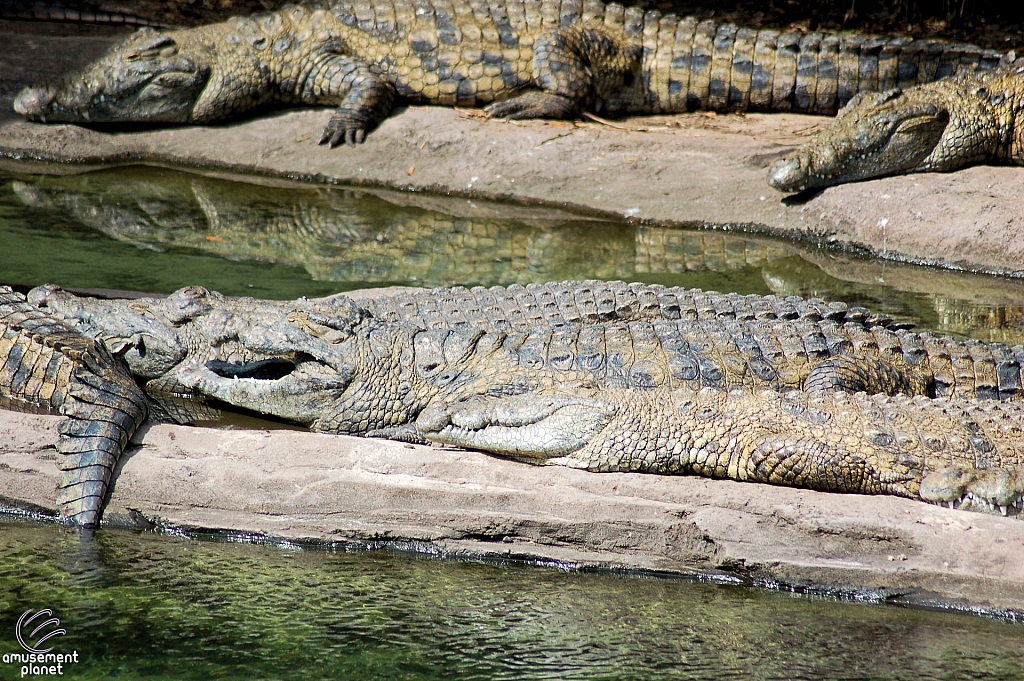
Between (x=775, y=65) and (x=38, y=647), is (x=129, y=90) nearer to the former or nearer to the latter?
(x=775, y=65)

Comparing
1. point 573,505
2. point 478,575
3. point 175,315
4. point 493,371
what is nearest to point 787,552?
point 573,505

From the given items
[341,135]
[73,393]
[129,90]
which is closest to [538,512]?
[73,393]

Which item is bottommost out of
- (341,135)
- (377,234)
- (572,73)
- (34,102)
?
(377,234)

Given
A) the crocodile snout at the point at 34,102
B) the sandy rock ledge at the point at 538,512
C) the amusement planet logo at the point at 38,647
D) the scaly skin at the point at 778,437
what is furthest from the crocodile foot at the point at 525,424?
the crocodile snout at the point at 34,102

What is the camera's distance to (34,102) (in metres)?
8.78

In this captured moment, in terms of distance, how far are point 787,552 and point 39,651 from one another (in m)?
2.19

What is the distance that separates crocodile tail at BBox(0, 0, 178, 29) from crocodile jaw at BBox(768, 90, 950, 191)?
696 cm

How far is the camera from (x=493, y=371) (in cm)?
412

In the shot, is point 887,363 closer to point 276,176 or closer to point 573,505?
point 573,505

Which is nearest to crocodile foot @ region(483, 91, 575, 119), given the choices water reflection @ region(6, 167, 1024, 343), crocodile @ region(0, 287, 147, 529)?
water reflection @ region(6, 167, 1024, 343)

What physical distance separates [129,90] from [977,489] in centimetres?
778

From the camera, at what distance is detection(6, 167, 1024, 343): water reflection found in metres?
5.94

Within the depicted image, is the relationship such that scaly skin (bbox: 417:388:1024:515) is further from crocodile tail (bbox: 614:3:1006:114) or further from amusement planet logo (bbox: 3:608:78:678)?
crocodile tail (bbox: 614:3:1006:114)

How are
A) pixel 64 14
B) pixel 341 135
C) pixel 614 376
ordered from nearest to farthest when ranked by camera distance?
pixel 614 376 → pixel 341 135 → pixel 64 14
